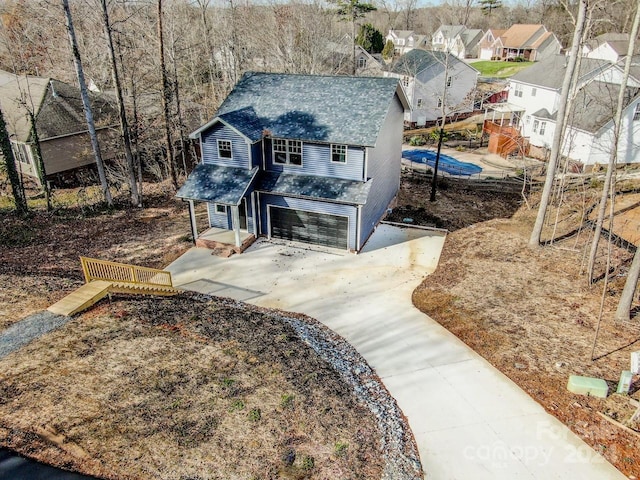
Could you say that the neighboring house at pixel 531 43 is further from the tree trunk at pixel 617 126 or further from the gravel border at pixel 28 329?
the gravel border at pixel 28 329

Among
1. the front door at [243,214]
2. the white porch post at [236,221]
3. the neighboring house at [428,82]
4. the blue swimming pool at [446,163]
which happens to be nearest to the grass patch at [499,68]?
the neighboring house at [428,82]

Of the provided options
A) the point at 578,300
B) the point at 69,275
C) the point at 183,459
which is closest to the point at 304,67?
the point at 69,275

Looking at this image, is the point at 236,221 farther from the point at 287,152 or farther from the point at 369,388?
the point at 369,388

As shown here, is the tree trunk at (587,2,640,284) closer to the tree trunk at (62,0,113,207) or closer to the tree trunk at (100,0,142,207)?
the tree trunk at (100,0,142,207)

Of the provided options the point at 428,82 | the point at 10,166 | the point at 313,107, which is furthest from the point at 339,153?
the point at 428,82

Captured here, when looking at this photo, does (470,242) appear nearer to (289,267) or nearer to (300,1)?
(289,267)
